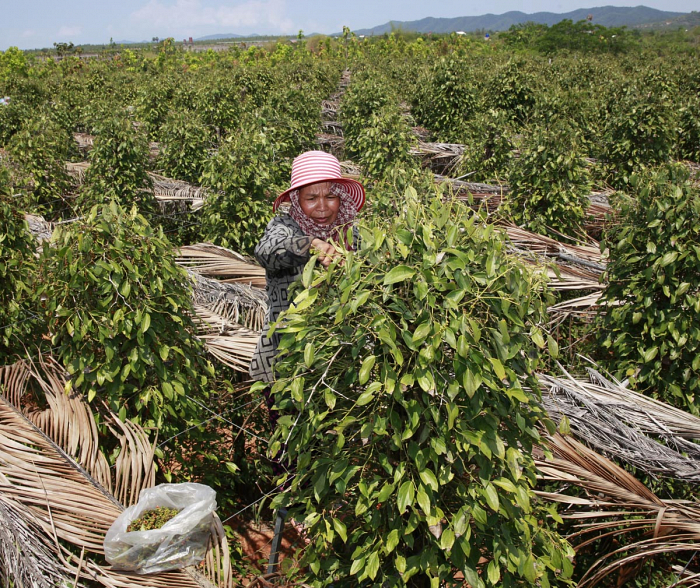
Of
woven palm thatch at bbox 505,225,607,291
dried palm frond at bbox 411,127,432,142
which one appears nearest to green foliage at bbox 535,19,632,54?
dried palm frond at bbox 411,127,432,142

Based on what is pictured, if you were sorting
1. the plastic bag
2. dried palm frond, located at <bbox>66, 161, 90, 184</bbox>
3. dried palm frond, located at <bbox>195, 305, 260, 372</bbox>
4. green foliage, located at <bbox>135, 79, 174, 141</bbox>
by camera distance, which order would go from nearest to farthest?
the plastic bag < dried palm frond, located at <bbox>195, 305, 260, 372</bbox> < dried palm frond, located at <bbox>66, 161, 90, 184</bbox> < green foliage, located at <bbox>135, 79, 174, 141</bbox>

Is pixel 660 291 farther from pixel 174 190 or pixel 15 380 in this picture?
pixel 174 190

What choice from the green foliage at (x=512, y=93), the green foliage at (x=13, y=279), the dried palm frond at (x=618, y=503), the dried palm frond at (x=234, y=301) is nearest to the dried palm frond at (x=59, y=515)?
the green foliage at (x=13, y=279)

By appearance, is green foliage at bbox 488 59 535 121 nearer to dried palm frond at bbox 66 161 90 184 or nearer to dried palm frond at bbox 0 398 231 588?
dried palm frond at bbox 66 161 90 184

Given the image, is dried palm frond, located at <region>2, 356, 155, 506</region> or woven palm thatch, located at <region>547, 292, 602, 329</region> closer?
dried palm frond, located at <region>2, 356, 155, 506</region>

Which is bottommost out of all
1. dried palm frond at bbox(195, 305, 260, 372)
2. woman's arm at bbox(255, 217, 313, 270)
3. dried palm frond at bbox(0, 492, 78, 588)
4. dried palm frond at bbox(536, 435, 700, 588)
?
dried palm frond at bbox(536, 435, 700, 588)

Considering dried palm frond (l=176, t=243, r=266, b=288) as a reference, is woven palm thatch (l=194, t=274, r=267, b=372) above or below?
below

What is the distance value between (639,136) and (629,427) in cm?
570

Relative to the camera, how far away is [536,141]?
5.41 m

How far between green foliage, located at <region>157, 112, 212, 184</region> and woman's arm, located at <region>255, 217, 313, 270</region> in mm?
5978

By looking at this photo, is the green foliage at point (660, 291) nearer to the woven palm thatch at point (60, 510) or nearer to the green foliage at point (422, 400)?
the green foliage at point (422, 400)

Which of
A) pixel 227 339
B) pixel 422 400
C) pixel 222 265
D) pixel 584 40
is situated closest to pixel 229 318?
pixel 227 339

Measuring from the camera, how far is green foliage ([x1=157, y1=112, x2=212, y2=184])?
25.7ft

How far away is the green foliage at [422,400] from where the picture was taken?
147cm
